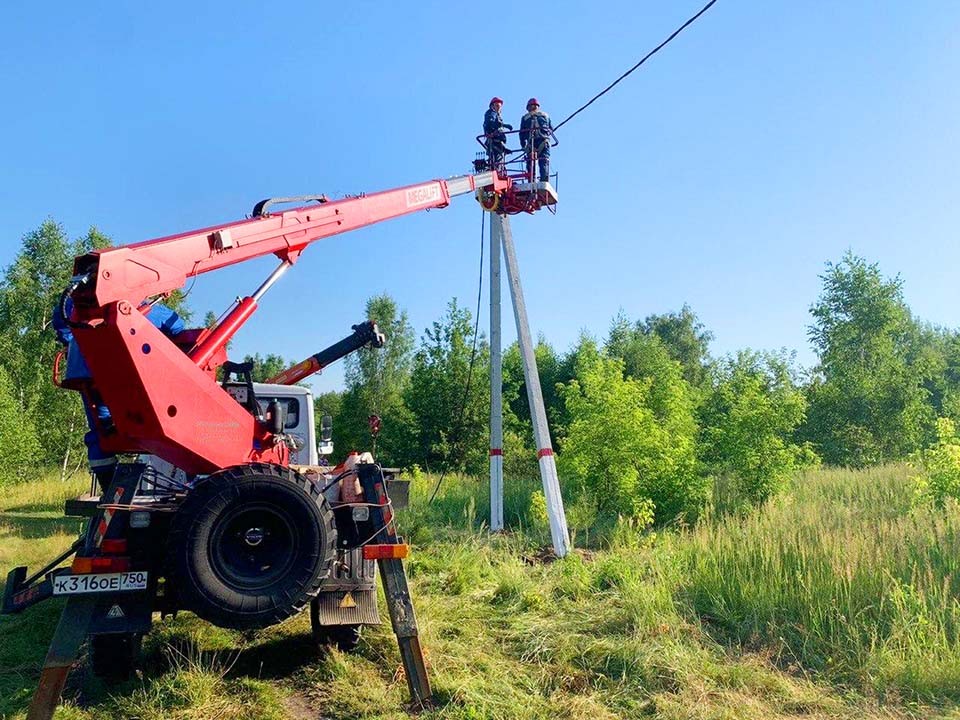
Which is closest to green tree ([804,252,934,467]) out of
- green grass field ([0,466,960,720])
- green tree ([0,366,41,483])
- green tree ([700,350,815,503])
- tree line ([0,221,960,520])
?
tree line ([0,221,960,520])

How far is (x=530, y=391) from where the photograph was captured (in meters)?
10.2

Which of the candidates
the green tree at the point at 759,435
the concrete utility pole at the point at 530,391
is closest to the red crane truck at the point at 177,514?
the concrete utility pole at the point at 530,391

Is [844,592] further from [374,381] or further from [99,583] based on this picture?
[374,381]

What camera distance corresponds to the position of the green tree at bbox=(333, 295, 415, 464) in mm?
33688

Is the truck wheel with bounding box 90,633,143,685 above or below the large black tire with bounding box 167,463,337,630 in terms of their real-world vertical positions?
below

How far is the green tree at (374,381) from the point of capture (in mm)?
33688

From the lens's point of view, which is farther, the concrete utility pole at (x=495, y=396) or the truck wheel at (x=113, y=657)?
the concrete utility pole at (x=495, y=396)

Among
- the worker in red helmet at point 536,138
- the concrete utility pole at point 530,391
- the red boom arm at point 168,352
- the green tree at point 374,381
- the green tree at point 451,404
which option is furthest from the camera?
the green tree at point 374,381

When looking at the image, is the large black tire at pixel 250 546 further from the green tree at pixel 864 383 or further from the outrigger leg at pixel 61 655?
the green tree at pixel 864 383

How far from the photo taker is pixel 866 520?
8359 mm

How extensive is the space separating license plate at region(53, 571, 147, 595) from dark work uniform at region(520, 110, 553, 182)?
27.5ft

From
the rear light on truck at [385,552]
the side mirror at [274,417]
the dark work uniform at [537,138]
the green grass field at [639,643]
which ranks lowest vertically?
the green grass field at [639,643]

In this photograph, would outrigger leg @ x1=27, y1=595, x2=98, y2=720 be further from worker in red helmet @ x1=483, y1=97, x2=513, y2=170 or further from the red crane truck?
worker in red helmet @ x1=483, y1=97, x2=513, y2=170

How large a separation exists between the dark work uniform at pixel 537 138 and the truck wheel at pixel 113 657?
8.43 m
